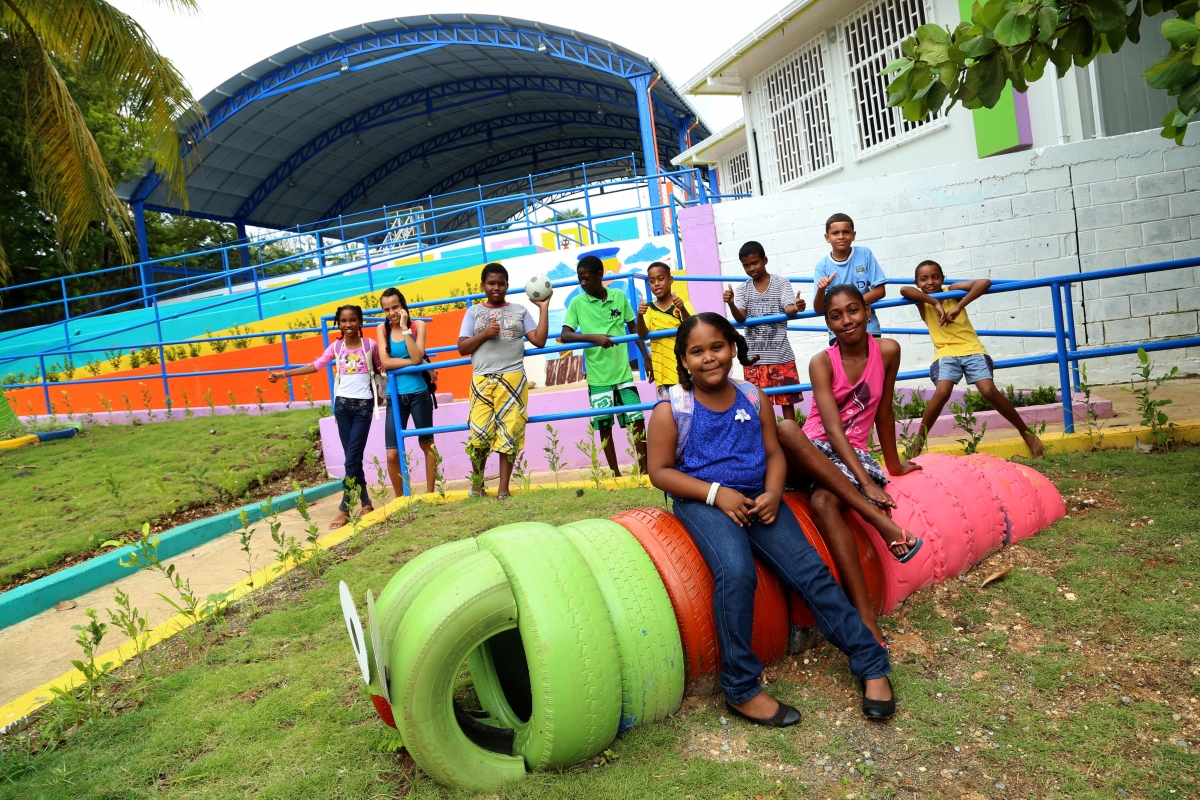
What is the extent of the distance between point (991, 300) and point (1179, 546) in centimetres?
483

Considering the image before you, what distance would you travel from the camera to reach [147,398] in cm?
1042

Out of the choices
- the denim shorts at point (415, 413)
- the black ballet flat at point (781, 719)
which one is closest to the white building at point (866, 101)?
the denim shorts at point (415, 413)

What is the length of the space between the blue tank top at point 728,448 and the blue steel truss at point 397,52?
19014 mm

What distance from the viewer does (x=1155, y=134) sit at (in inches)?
290

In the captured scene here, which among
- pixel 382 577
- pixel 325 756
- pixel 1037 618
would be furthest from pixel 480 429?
pixel 1037 618

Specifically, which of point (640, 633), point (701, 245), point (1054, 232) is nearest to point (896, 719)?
point (640, 633)

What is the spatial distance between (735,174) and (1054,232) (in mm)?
14006

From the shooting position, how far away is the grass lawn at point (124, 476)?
19.3 ft

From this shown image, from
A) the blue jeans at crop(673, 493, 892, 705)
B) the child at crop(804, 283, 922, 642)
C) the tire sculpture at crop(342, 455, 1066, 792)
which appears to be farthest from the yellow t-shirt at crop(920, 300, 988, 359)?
the blue jeans at crop(673, 493, 892, 705)

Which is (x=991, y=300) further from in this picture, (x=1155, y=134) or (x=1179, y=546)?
(x=1179, y=546)

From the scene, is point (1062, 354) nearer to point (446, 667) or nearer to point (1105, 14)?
point (1105, 14)

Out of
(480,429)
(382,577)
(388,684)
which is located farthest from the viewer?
(480,429)

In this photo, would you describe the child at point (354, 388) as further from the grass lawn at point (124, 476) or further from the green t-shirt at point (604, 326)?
the green t-shirt at point (604, 326)

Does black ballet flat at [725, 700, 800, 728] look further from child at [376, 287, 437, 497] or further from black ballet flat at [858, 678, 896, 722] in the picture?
child at [376, 287, 437, 497]
